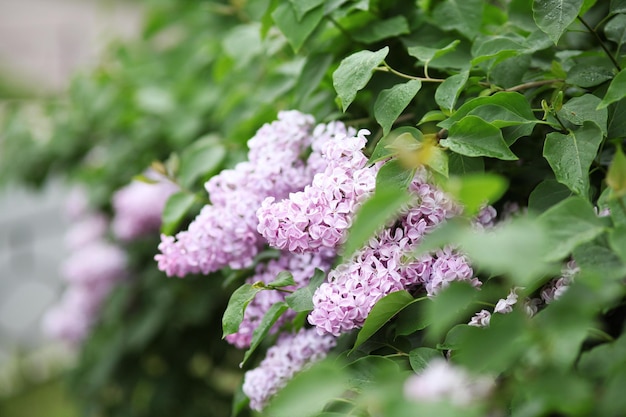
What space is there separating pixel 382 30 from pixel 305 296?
45 cm

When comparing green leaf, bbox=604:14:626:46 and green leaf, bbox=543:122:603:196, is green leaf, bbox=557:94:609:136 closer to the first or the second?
green leaf, bbox=543:122:603:196

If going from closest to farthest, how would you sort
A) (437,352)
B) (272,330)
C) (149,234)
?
(437,352) < (272,330) < (149,234)

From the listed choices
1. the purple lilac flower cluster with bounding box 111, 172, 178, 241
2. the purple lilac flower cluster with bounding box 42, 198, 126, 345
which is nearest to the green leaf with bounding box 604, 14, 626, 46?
the purple lilac flower cluster with bounding box 111, 172, 178, 241

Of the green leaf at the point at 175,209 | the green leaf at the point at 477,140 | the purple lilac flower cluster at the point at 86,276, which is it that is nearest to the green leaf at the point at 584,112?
the green leaf at the point at 477,140

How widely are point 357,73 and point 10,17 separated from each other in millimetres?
9226

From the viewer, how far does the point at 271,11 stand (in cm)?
115

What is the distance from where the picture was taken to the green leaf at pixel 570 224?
25.0 inches

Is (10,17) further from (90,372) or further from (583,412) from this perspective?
(583,412)

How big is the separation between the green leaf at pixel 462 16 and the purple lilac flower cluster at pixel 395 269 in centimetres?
33

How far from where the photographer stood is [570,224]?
2.11ft

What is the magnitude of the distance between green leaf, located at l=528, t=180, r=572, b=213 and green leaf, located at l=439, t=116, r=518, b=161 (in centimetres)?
7

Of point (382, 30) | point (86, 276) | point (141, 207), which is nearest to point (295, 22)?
point (382, 30)

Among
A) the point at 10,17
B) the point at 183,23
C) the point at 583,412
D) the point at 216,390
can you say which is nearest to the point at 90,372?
the point at 216,390

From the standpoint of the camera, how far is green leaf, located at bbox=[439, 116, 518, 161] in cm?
79
